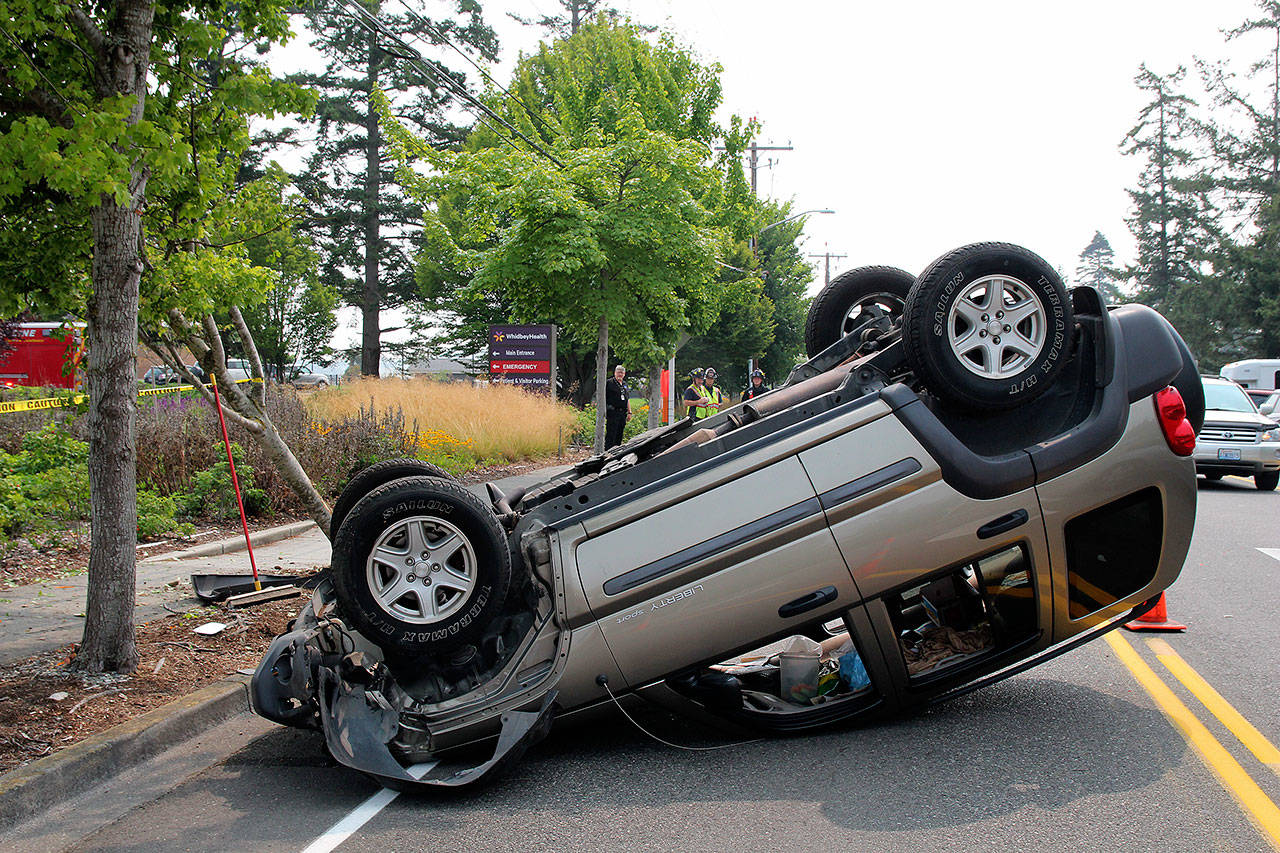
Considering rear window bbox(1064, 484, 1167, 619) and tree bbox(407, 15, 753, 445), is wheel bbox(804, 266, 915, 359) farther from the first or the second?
tree bbox(407, 15, 753, 445)

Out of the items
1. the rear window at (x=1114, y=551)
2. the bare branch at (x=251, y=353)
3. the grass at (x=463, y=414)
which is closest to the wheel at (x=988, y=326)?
the rear window at (x=1114, y=551)

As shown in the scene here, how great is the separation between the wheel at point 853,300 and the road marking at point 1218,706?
265 centimetres

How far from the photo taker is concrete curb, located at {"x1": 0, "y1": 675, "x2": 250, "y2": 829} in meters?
4.19

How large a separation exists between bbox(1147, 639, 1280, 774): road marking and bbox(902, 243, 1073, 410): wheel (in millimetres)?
1879

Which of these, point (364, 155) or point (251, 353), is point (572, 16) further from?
point (251, 353)

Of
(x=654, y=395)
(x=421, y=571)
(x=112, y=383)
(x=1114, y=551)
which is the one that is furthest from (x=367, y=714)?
(x=654, y=395)

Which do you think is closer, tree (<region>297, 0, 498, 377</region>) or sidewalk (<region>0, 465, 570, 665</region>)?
sidewalk (<region>0, 465, 570, 665</region>)

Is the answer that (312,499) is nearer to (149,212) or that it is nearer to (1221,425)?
(149,212)

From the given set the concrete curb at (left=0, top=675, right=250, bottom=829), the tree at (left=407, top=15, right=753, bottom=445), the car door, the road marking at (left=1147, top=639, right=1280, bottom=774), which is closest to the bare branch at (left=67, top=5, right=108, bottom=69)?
the concrete curb at (left=0, top=675, right=250, bottom=829)

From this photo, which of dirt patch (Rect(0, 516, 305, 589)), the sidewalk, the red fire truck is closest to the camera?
the sidewalk

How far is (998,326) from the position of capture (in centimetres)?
475

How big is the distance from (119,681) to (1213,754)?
18.3 feet

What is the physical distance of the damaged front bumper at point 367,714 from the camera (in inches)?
169

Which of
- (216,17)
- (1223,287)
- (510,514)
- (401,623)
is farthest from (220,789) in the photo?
(1223,287)
